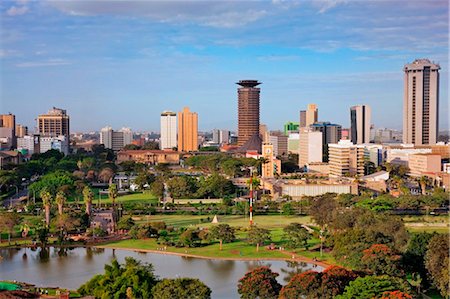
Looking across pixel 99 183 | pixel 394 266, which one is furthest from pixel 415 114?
pixel 394 266

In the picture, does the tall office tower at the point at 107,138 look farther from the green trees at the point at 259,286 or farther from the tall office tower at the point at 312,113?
the green trees at the point at 259,286

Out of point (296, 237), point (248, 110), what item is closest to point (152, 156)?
point (248, 110)

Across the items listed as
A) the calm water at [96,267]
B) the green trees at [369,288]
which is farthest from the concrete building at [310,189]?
the green trees at [369,288]

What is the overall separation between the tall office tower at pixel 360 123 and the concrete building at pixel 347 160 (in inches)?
999

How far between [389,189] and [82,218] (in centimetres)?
1730

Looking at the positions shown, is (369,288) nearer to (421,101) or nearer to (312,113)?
(421,101)

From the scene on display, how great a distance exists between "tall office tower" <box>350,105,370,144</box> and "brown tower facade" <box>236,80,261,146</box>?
31.3 feet

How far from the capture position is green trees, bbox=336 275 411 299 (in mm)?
11547

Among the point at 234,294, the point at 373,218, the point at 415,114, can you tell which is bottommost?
the point at 234,294

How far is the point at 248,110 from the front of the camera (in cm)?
6353

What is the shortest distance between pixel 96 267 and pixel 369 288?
7.88 m

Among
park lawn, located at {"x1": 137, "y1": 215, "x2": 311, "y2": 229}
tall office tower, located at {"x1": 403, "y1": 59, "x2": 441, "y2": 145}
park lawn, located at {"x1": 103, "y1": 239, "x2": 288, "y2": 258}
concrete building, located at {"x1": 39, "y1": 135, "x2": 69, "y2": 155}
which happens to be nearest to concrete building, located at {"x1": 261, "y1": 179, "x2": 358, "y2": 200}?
park lawn, located at {"x1": 137, "y1": 215, "x2": 311, "y2": 229}

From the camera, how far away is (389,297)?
11188 mm

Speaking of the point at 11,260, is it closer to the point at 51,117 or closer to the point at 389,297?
the point at 389,297
